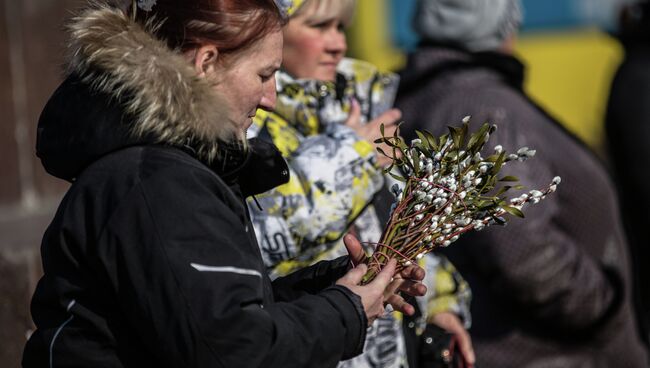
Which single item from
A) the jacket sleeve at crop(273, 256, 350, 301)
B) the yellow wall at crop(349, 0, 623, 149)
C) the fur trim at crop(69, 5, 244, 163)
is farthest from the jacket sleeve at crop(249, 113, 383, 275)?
the yellow wall at crop(349, 0, 623, 149)

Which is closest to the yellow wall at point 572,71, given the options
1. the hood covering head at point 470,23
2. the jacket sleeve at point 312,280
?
the hood covering head at point 470,23

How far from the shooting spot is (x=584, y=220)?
3412 millimetres

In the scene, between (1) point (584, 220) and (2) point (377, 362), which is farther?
(1) point (584, 220)

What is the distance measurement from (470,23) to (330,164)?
131 cm

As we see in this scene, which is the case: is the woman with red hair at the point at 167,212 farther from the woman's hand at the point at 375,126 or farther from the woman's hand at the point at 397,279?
the woman's hand at the point at 375,126

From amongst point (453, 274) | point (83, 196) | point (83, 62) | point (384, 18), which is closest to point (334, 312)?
point (83, 196)

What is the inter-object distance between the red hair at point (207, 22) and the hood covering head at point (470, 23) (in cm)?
178

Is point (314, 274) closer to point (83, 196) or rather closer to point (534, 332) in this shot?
point (83, 196)

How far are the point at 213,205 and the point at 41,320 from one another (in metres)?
0.41

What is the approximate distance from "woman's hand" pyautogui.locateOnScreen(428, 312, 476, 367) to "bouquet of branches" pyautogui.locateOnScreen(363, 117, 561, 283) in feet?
3.11

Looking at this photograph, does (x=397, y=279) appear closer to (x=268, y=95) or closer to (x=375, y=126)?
(x=268, y=95)

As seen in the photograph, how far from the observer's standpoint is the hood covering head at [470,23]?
3.65 metres

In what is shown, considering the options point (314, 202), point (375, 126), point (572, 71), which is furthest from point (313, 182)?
point (572, 71)

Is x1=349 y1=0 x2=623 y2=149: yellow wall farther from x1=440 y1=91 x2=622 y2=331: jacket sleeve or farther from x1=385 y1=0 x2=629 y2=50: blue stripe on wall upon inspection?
x1=440 y1=91 x2=622 y2=331: jacket sleeve
